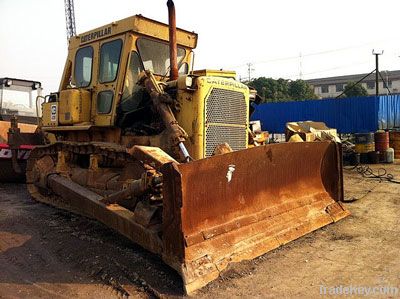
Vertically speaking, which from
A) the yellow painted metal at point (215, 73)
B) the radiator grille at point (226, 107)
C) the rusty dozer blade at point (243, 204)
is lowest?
the rusty dozer blade at point (243, 204)

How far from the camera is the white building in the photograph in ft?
247

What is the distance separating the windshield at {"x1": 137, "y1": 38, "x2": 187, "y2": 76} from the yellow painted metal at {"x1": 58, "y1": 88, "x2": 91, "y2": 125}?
45.9 inches

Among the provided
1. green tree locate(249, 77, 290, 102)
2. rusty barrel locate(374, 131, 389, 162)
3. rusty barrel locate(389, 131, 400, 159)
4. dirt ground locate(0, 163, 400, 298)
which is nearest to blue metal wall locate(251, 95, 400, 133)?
rusty barrel locate(389, 131, 400, 159)

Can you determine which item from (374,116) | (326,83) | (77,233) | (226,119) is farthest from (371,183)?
(326,83)

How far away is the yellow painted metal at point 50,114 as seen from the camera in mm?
7219

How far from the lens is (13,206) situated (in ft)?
24.3

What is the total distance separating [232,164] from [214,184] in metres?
0.33

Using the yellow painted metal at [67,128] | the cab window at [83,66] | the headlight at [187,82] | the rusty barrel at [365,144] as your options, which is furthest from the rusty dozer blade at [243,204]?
the rusty barrel at [365,144]

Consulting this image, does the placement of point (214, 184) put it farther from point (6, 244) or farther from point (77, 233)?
point (6, 244)

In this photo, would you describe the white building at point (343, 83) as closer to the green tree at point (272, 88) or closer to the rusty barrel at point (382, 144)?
the green tree at point (272, 88)

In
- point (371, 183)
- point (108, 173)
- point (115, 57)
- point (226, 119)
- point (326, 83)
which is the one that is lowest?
point (371, 183)

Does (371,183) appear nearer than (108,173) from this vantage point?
No

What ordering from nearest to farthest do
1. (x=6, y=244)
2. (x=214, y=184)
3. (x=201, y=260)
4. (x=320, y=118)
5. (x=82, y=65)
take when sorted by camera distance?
(x=201, y=260), (x=214, y=184), (x=6, y=244), (x=82, y=65), (x=320, y=118)

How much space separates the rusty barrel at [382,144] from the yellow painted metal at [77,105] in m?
11.3
